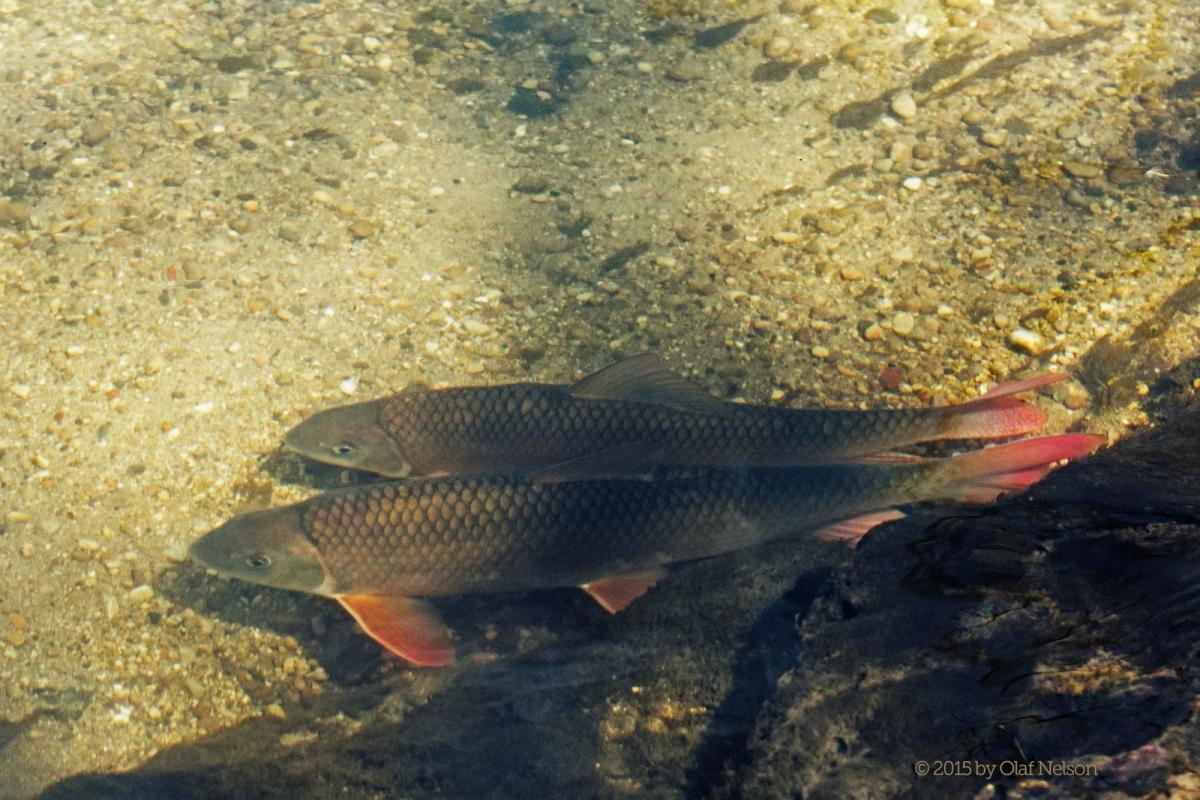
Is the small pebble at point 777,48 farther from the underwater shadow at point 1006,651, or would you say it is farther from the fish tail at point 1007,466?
the underwater shadow at point 1006,651

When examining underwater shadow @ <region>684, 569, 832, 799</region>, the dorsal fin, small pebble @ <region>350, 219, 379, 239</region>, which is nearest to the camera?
underwater shadow @ <region>684, 569, 832, 799</region>

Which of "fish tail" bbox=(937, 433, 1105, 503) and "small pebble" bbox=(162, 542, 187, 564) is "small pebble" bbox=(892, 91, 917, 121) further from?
"small pebble" bbox=(162, 542, 187, 564)

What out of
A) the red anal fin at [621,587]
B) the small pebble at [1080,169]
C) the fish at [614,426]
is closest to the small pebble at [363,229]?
the fish at [614,426]

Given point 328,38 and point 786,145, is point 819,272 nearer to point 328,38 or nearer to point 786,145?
point 786,145

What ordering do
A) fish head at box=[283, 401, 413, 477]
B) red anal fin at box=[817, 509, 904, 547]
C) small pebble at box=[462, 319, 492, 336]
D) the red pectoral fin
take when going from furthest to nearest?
small pebble at box=[462, 319, 492, 336]
fish head at box=[283, 401, 413, 477]
red anal fin at box=[817, 509, 904, 547]
the red pectoral fin

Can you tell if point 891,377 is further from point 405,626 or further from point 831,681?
point 405,626

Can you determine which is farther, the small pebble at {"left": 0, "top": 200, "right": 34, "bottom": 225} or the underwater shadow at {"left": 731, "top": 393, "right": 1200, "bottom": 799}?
the small pebble at {"left": 0, "top": 200, "right": 34, "bottom": 225}

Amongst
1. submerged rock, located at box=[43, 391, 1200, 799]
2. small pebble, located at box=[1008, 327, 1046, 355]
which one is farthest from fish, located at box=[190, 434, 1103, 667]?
small pebble, located at box=[1008, 327, 1046, 355]
